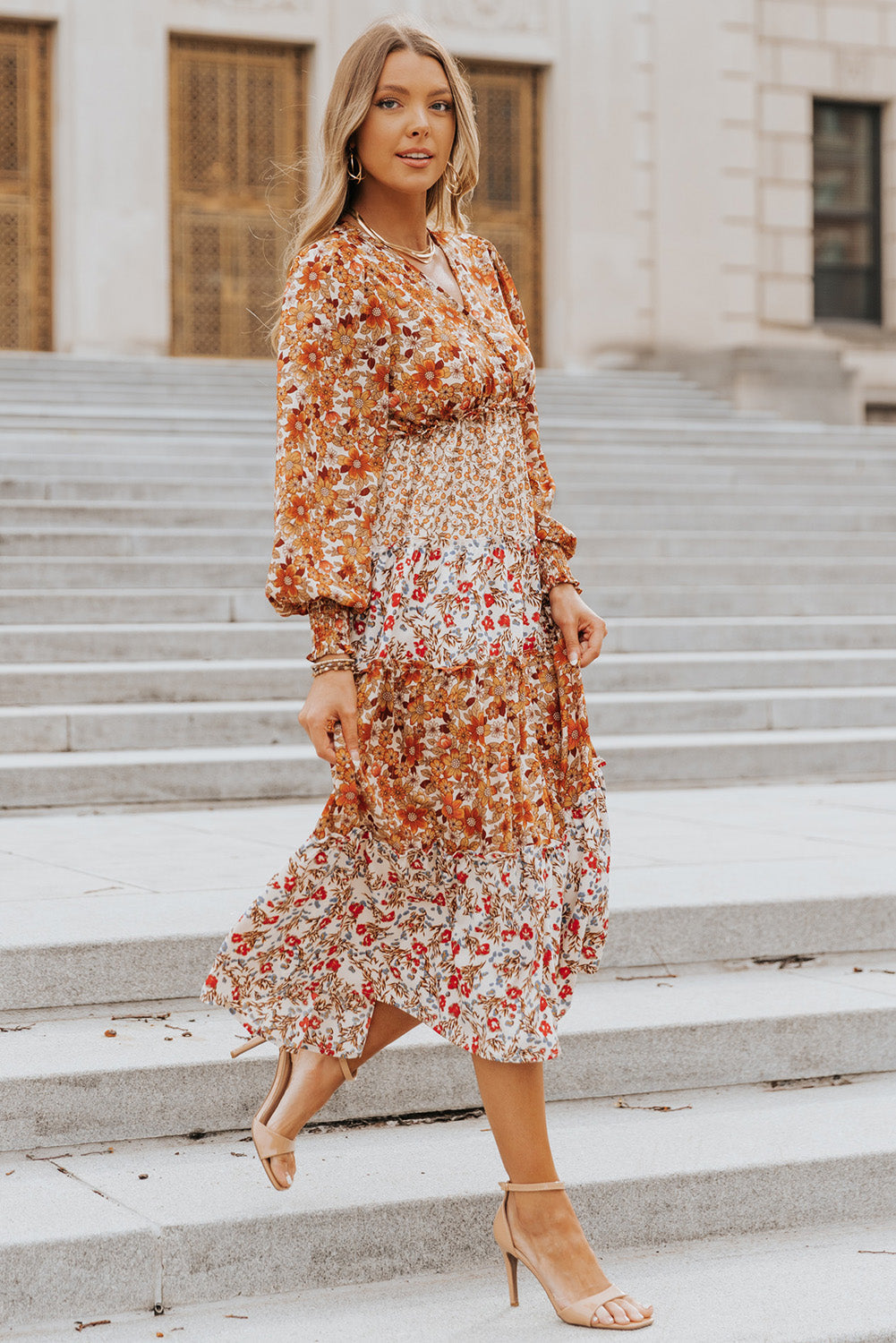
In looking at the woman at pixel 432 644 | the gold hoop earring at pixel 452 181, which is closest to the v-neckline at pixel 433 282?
the woman at pixel 432 644

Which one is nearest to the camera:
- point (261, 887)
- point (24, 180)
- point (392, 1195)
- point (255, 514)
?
point (392, 1195)

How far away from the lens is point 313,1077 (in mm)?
2967

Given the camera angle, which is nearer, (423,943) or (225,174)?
(423,943)

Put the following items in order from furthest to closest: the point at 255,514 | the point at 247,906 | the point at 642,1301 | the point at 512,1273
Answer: the point at 255,514 < the point at 247,906 < the point at 642,1301 < the point at 512,1273

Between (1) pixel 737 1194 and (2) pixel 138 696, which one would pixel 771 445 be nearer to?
(2) pixel 138 696

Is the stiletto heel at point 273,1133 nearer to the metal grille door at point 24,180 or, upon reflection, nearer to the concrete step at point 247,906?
the concrete step at point 247,906

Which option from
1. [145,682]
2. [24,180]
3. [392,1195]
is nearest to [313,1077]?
[392,1195]

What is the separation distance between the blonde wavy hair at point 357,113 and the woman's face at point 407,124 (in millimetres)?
14

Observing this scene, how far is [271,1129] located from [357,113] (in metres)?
1.71

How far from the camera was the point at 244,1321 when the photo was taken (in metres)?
2.84

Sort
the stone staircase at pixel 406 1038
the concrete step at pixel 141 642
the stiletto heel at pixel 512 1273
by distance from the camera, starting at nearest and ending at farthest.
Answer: the stiletto heel at pixel 512 1273
the stone staircase at pixel 406 1038
the concrete step at pixel 141 642

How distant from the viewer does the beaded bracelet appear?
2701 mm

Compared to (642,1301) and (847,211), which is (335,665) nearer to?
(642,1301)

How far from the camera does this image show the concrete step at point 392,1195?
2861 mm
